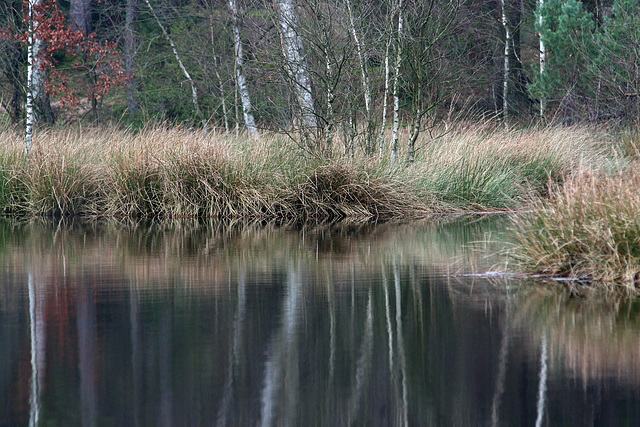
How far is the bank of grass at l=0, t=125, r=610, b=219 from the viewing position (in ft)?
43.2

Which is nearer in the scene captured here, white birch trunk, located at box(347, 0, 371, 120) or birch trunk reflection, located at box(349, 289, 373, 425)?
birch trunk reflection, located at box(349, 289, 373, 425)

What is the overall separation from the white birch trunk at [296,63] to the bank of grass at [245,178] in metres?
0.68

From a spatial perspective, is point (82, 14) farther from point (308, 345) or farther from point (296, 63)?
point (308, 345)

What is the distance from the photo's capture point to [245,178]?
43.8 ft

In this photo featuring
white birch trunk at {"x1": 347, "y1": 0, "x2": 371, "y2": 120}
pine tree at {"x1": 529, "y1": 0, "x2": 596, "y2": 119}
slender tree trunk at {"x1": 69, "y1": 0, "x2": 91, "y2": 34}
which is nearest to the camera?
white birch trunk at {"x1": 347, "y1": 0, "x2": 371, "y2": 120}

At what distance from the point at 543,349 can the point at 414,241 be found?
5.04 meters

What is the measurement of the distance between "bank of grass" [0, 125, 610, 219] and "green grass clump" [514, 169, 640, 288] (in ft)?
19.1

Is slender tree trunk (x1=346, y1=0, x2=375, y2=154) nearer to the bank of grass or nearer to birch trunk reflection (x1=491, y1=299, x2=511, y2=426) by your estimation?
the bank of grass

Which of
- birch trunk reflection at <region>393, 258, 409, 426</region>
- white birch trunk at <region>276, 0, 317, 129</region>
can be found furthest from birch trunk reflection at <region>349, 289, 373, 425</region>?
white birch trunk at <region>276, 0, 317, 129</region>

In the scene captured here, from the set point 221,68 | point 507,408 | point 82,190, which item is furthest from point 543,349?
point 221,68

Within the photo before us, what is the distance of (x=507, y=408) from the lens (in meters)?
3.61

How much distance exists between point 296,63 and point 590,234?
26.3 feet

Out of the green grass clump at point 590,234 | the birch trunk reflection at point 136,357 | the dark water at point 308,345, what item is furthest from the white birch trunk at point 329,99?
the birch trunk reflection at point 136,357

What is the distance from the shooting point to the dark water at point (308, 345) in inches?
142
